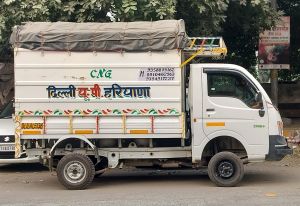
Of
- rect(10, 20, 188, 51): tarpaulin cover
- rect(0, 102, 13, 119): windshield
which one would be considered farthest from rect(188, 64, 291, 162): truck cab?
rect(0, 102, 13, 119): windshield

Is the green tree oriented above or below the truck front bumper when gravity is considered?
above

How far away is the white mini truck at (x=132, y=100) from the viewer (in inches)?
357

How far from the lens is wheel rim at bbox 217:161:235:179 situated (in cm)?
919

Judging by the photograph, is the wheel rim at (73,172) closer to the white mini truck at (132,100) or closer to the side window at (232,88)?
the white mini truck at (132,100)

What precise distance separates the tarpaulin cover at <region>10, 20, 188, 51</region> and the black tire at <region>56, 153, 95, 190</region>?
1.89m

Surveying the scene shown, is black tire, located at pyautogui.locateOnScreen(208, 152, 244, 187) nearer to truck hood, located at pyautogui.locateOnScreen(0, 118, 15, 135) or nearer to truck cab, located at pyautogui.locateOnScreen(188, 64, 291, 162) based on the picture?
truck cab, located at pyautogui.locateOnScreen(188, 64, 291, 162)

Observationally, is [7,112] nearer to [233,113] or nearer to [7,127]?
[7,127]

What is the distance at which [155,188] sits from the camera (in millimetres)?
9305

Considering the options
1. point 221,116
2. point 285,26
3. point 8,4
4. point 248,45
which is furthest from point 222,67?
point 248,45

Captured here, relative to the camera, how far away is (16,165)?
12219 millimetres

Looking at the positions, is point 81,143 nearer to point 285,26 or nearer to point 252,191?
point 252,191

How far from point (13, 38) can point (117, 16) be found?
2960 millimetres

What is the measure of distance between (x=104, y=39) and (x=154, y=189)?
271 centimetres

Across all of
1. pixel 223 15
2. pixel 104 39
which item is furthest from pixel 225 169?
pixel 223 15
